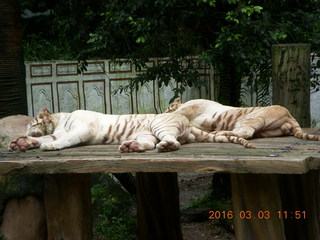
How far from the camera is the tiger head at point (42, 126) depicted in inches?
196

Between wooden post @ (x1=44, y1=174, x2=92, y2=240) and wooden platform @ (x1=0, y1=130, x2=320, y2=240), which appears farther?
wooden post @ (x1=44, y1=174, x2=92, y2=240)

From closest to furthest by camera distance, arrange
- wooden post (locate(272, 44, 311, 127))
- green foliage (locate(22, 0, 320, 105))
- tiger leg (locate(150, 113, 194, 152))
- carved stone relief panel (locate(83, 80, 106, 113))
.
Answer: tiger leg (locate(150, 113, 194, 152)) < wooden post (locate(272, 44, 311, 127)) < green foliage (locate(22, 0, 320, 105)) < carved stone relief panel (locate(83, 80, 106, 113))

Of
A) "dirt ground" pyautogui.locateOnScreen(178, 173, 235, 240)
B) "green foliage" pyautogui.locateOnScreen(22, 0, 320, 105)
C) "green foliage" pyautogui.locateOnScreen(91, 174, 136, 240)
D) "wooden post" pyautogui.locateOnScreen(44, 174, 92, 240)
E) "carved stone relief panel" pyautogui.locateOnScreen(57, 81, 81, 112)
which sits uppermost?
"green foliage" pyautogui.locateOnScreen(22, 0, 320, 105)

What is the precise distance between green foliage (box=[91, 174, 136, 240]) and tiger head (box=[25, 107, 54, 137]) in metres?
1.65

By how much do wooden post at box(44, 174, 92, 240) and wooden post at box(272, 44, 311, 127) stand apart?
7.21 feet

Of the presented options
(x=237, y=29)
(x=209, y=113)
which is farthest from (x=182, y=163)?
(x=237, y=29)

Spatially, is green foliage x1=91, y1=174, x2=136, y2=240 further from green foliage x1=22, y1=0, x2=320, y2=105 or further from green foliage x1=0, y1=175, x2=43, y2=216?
green foliage x1=0, y1=175, x2=43, y2=216

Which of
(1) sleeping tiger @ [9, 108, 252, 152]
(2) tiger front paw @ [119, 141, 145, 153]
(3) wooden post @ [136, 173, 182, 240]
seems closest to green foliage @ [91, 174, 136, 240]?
(3) wooden post @ [136, 173, 182, 240]

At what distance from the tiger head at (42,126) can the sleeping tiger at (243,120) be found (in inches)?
43.3

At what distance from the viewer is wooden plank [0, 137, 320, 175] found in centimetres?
351

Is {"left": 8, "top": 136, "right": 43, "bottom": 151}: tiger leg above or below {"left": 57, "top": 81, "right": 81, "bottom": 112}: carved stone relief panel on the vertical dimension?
below

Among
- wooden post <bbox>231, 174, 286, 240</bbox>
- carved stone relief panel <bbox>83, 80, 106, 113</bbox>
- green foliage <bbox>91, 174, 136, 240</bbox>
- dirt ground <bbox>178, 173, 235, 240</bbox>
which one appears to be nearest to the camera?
wooden post <bbox>231, 174, 286, 240</bbox>

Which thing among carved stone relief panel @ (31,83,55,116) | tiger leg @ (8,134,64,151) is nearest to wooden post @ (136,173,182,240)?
tiger leg @ (8,134,64,151)

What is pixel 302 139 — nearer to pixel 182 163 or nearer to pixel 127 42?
pixel 182 163
